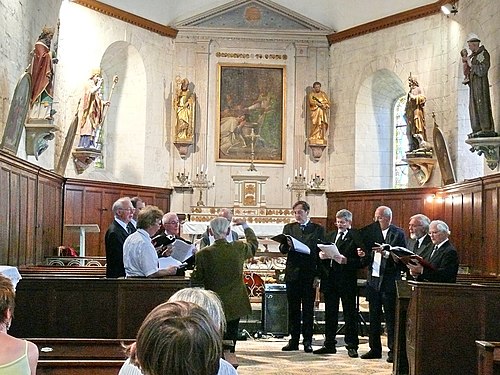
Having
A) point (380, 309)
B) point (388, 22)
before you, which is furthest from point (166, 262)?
point (388, 22)

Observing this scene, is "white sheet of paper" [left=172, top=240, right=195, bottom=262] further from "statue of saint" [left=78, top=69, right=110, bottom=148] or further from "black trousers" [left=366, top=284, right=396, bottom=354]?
"statue of saint" [left=78, top=69, right=110, bottom=148]

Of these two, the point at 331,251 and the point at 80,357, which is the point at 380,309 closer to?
the point at 331,251

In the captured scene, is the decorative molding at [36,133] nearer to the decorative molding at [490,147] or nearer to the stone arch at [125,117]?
the stone arch at [125,117]

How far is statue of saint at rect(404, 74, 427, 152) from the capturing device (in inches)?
603

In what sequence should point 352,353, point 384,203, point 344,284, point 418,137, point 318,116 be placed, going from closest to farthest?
point 352,353 < point 344,284 < point 418,137 < point 384,203 < point 318,116

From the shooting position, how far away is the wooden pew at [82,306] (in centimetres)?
723

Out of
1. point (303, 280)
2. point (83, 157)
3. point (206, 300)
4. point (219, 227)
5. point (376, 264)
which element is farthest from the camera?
point (83, 157)

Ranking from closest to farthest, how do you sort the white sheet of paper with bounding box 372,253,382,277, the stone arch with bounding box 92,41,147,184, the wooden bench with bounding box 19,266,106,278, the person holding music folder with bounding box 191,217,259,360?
the person holding music folder with bounding box 191,217,259,360, the wooden bench with bounding box 19,266,106,278, the white sheet of paper with bounding box 372,253,382,277, the stone arch with bounding box 92,41,147,184

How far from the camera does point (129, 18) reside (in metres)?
16.6

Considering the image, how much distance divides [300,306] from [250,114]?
866cm

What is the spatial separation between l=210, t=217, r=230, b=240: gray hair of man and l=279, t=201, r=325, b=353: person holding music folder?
1.96 m

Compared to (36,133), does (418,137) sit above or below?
above

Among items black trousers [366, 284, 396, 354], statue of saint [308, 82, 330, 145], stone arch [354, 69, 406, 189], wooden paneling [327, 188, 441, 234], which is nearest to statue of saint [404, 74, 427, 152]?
wooden paneling [327, 188, 441, 234]

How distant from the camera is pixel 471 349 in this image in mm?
7074
